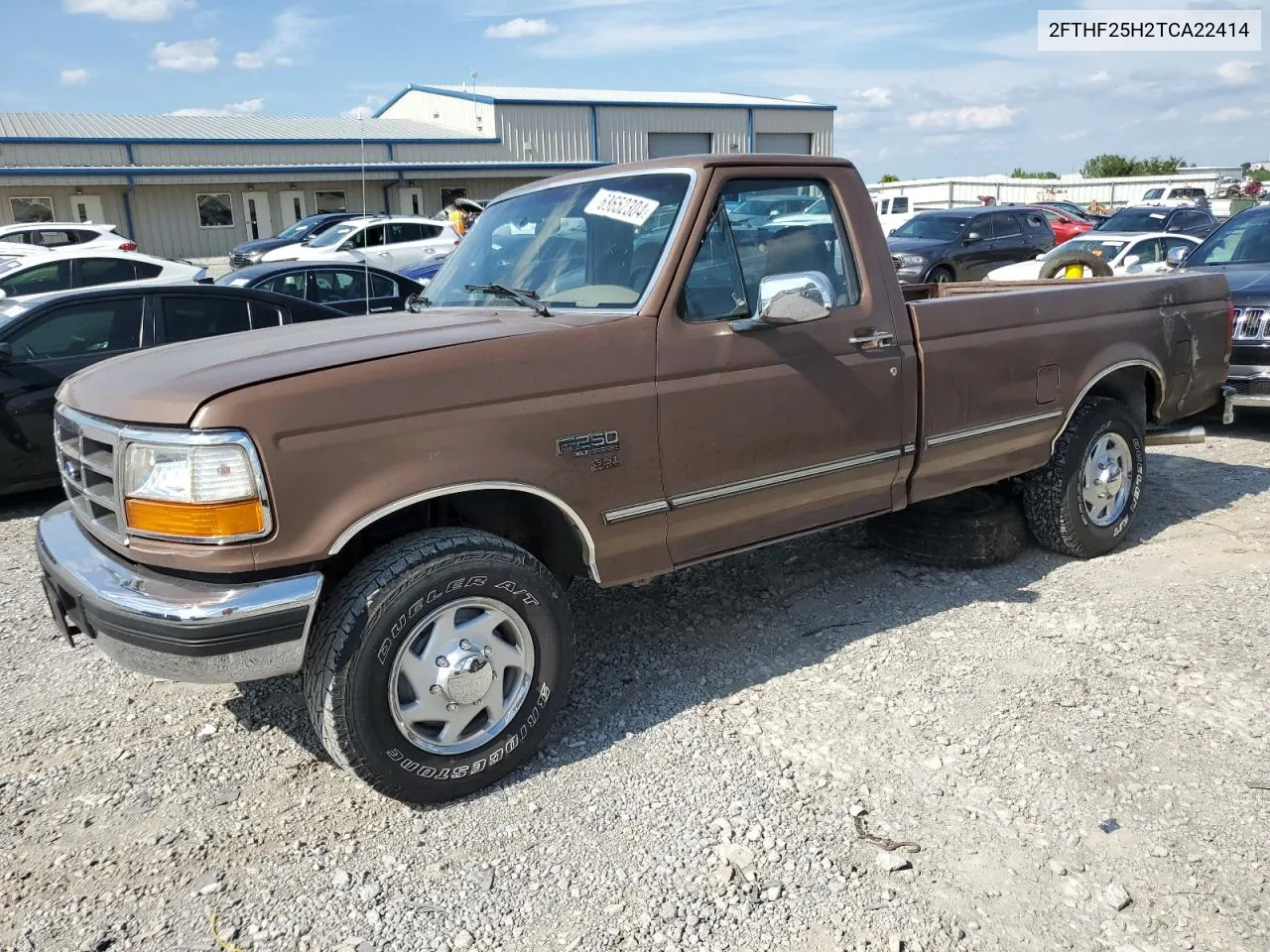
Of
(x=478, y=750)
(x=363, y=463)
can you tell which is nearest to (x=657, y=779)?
(x=478, y=750)

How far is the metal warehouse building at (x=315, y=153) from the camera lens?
31328mm

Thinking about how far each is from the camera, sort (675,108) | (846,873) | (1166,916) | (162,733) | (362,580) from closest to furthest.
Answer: (1166,916)
(846,873)
(362,580)
(162,733)
(675,108)

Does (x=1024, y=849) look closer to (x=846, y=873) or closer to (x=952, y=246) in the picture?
(x=846, y=873)

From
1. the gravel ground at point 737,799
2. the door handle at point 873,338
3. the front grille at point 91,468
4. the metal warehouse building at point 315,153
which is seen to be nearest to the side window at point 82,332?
the gravel ground at point 737,799

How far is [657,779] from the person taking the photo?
3342 millimetres

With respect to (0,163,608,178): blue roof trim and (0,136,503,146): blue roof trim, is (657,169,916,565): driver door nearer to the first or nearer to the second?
(0,163,608,178): blue roof trim

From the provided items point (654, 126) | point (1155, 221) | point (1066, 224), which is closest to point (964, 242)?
point (1155, 221)

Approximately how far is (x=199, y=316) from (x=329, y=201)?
30.6 meters

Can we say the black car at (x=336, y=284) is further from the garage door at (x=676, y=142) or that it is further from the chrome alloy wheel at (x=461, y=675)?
the garage door at (x=676, y=142)

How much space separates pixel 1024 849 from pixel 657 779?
1.16 m

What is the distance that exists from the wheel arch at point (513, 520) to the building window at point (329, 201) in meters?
34.5

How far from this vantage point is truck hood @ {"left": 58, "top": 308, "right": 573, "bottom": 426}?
9.37ft

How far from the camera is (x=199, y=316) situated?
7.33m

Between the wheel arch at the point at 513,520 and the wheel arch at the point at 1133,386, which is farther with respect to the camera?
the wheel arch at the point at 1133,386
